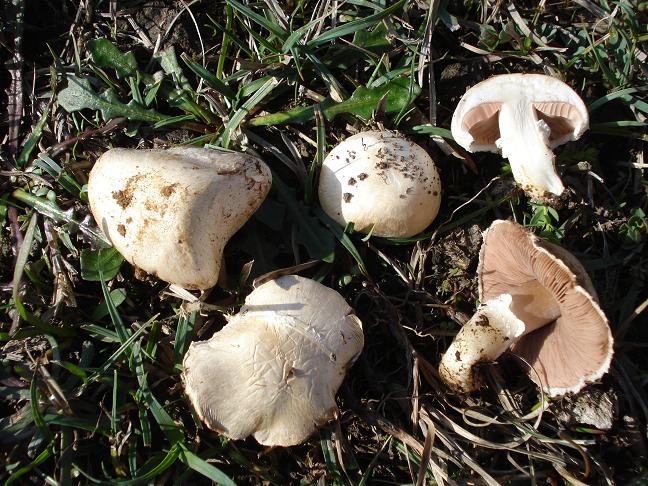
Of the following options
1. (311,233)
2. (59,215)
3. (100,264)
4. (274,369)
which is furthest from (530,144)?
(59,215)

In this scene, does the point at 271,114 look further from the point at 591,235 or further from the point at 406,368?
the point at 591,235

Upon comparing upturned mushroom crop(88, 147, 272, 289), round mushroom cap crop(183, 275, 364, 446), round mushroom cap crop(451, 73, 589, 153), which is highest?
round mushroom cap crop(451, 73, 589, 153)

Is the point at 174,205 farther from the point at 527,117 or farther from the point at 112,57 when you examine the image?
the point at 527,117

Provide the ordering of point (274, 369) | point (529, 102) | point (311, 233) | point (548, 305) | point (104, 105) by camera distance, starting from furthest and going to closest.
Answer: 1. point (104, 105)
2. point (311, 233)
3. point (529, 102)
4. point (548, 305)
5. point (274, 369)

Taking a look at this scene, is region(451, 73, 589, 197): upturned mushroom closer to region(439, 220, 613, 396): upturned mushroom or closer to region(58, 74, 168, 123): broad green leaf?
region(439, 220, 613, 396): upturned mushroom

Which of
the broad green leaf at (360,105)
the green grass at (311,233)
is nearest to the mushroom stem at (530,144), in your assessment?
the green grass at (311,233)

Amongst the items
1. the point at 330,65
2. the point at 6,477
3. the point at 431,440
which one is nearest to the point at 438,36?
the point at 330,65

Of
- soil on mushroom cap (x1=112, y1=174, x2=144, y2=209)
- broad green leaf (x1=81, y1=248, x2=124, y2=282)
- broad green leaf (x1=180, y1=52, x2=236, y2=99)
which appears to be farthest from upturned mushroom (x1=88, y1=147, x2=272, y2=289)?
broad green leaf (x1=180, y1=52, x2=236, y2=99)
